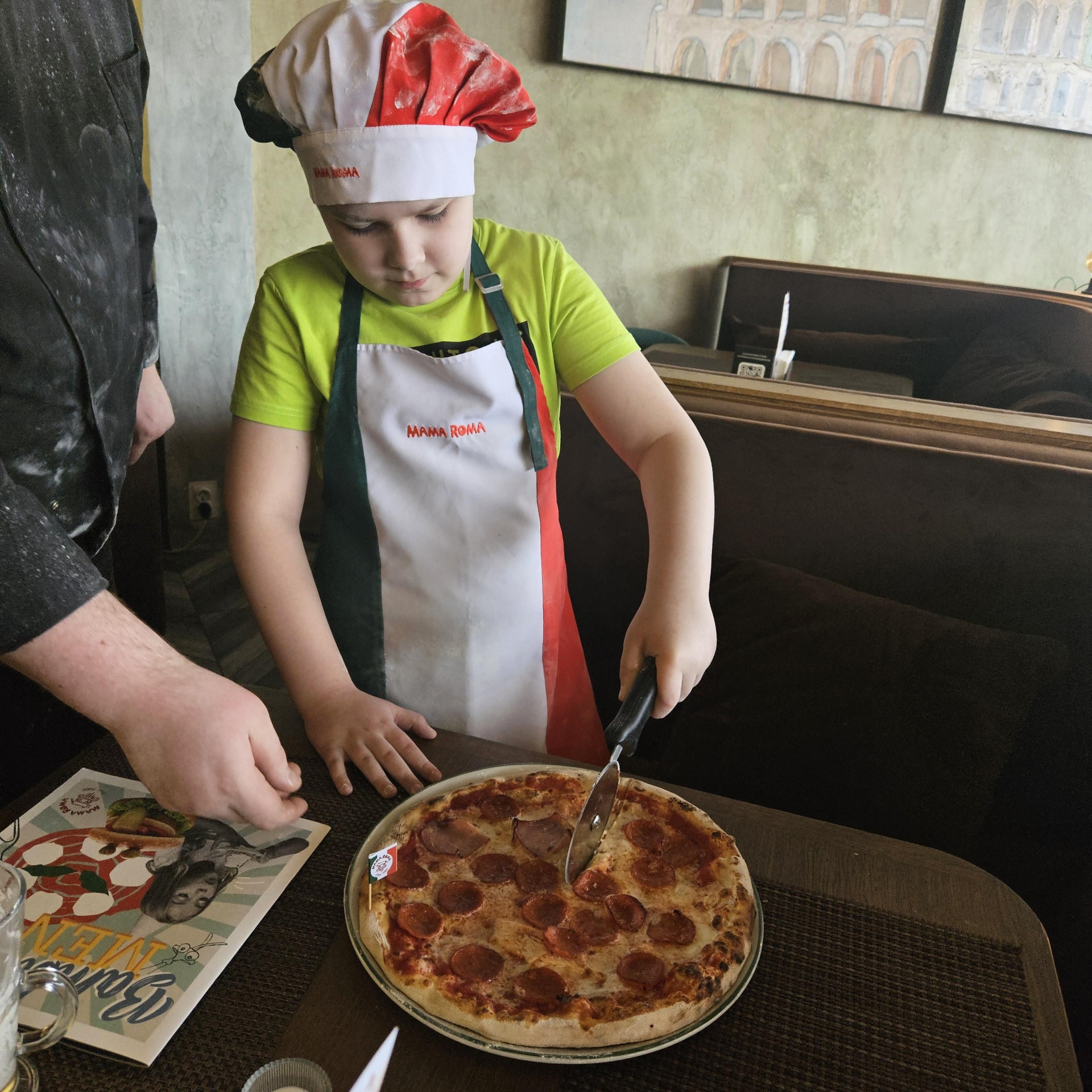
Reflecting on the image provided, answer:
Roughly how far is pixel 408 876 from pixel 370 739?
0.21m

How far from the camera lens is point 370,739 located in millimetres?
990

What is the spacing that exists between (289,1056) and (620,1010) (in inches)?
10.0

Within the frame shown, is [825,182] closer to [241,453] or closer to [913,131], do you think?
[913,131]

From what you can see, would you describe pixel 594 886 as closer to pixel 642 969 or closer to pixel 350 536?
pixel 642 969

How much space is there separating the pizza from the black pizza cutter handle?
111 millimetres

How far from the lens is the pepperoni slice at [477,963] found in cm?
74

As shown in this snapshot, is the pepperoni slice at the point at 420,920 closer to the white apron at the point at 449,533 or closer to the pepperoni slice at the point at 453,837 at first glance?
the pepperoni slice at the point at 453,837

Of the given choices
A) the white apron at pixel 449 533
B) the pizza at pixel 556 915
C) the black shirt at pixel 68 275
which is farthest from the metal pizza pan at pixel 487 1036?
the white apron at pixel 449 533

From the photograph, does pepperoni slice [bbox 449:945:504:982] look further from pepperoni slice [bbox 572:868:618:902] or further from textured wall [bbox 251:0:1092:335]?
textured wall [bbox 251:0:1092:335]

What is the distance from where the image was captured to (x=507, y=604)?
1309mm

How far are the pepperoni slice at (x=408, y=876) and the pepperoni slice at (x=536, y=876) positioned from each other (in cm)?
9

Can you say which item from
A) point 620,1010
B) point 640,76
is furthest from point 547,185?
point 620,1010

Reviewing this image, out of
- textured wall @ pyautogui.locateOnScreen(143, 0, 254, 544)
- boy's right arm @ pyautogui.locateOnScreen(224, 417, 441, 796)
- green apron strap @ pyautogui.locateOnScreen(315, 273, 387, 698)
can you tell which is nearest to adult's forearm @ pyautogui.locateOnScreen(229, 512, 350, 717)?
boy's right arm @ pyautogui.locateOnScreen(224, 417, 441, 796)

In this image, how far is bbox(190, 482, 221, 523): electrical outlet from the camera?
11.4 ft
